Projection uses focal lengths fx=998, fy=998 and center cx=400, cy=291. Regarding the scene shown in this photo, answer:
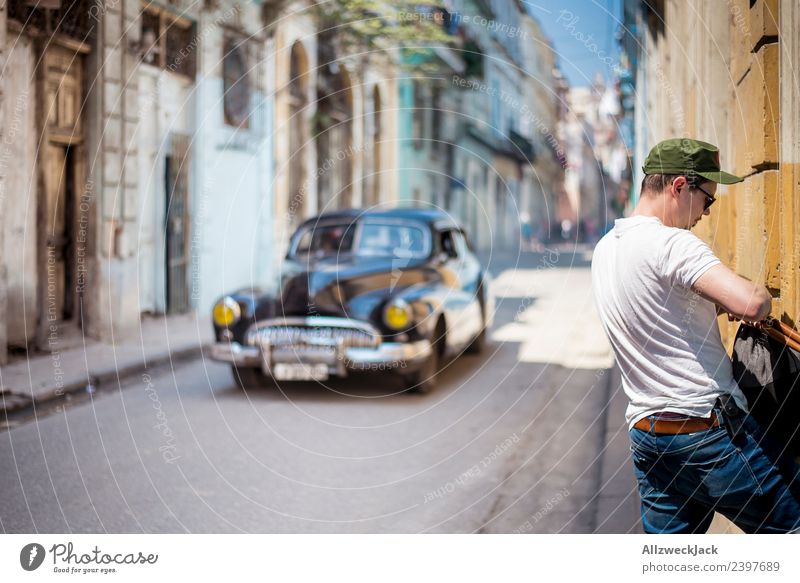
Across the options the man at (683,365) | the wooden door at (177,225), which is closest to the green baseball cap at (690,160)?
the man at (683,365)

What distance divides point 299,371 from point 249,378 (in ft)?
2.91

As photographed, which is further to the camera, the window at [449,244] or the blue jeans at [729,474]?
the window at [449,244]

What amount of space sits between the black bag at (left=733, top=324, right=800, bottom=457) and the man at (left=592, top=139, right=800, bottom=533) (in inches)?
1.7

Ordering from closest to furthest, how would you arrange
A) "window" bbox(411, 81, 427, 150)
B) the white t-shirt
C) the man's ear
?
the white t-shirt → the man's ear → "window" bbox(411, 81, 427, 150)

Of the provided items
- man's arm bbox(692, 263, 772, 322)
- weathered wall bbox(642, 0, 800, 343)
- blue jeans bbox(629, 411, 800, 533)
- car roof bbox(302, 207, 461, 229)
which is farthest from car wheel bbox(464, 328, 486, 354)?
man's arm bbox(692, 263, 772, 322)

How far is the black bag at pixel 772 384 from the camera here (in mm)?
2629

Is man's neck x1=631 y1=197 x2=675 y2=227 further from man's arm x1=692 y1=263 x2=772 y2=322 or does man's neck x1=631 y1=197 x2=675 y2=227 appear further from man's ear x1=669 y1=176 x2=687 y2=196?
man's arm x1=692 y1=263 x2=772 y2=322

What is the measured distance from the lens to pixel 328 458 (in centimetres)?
587

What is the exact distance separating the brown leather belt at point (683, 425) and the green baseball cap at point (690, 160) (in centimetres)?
63

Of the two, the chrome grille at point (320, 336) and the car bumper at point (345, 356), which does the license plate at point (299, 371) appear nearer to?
the car bumper at point (345, 356)

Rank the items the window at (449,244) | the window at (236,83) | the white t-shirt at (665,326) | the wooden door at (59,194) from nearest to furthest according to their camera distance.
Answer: the white t-shirt at (665,326) < the window at (449,244) < the wooden door at (59,194) < the window at (236,83)

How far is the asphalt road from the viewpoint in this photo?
4.68 metres
